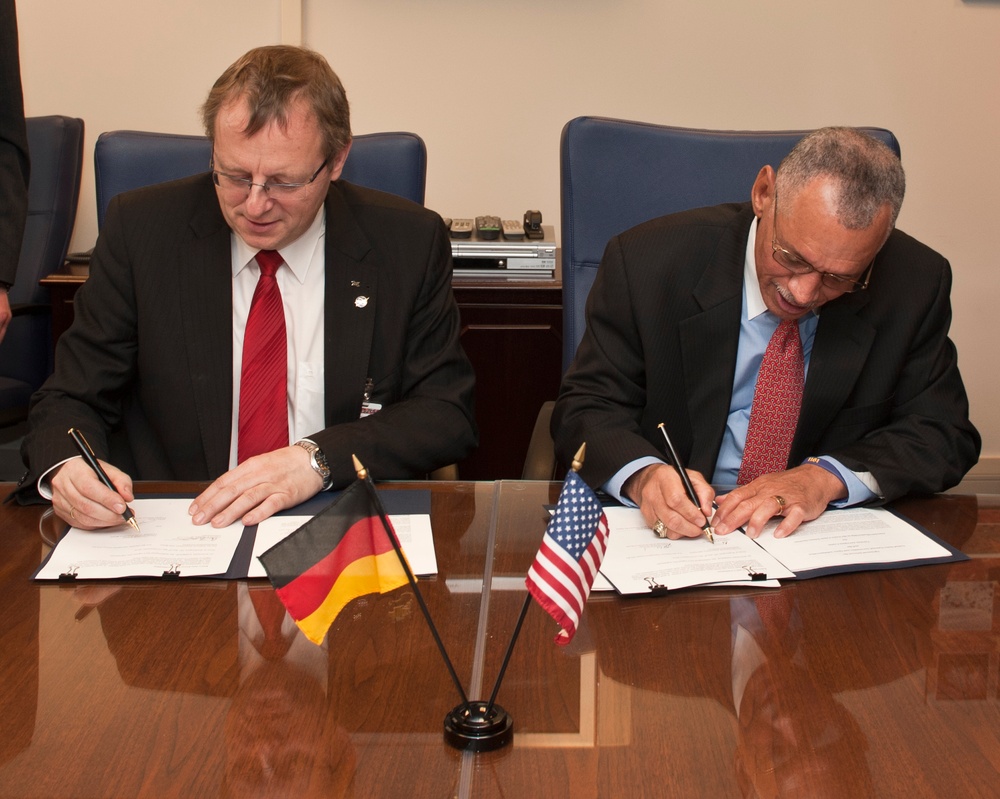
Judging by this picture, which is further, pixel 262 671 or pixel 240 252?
pixel 240 252

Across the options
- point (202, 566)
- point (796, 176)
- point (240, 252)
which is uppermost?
point (796, 176)

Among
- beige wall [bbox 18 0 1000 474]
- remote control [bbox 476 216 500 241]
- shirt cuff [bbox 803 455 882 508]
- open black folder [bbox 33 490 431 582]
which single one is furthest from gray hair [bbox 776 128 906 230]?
beige wall [bbox 18 0 1000 474]

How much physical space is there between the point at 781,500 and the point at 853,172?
58 cm

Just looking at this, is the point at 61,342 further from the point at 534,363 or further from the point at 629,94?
the point at 629,94

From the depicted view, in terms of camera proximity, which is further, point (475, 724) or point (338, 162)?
point (338, 162)

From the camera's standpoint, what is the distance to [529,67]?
12.5ft

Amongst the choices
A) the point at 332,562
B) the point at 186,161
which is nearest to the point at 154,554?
the point at 332,562

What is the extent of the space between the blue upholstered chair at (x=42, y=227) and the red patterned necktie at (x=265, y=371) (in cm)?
132

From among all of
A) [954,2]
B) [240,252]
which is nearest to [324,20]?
[240,252]

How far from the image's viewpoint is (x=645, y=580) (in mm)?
1497

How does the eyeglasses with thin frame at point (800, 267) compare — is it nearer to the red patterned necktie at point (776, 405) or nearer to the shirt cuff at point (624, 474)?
the red patterned necktie at point (776, 405)

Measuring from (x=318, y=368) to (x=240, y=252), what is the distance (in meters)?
0.29

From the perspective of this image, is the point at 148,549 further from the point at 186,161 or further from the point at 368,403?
the point at 186,161

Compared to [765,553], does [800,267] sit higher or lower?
higher
